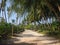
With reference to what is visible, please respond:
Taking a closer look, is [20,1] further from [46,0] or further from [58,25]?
[58,25]

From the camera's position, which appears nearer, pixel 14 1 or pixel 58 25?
pixel 14 1

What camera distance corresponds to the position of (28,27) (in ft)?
341

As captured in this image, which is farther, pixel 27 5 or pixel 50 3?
pixel 27 5

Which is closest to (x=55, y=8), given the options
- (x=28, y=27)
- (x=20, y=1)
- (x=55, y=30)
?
(x=20, y=1)

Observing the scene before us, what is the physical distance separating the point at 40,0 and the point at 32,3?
60.3 inches

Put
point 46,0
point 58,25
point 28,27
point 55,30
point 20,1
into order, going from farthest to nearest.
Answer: point 28,27 → point 55,30 → point 58,25 → point 20,1 → point 46,0

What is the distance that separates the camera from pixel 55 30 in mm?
35844

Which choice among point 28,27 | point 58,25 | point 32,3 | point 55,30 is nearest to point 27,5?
point 32,3

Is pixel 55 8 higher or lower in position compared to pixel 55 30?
higher

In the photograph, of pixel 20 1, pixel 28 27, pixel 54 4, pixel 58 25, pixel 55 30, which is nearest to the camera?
pixel 20 1

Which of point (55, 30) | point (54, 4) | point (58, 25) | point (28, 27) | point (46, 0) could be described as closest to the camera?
point (46, 0)

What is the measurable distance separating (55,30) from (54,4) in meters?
16.4

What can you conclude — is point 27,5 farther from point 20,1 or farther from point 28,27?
point 28,27

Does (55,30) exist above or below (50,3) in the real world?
below
